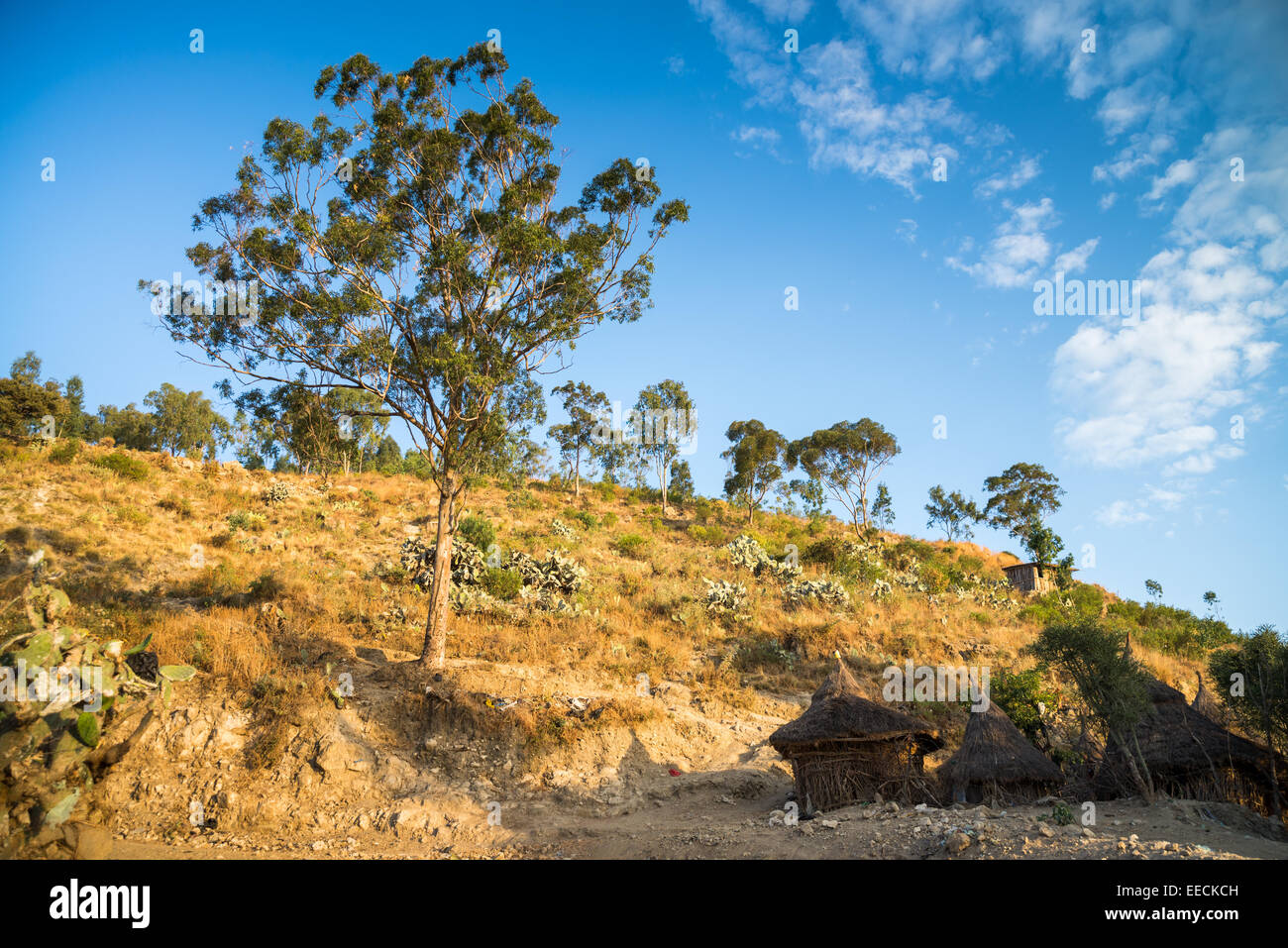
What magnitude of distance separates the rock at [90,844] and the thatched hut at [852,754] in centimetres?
951

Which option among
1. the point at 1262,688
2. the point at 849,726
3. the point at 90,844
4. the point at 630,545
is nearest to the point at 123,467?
the point at 630,545

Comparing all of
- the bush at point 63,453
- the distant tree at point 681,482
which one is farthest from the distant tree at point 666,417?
the bush at point 63,453

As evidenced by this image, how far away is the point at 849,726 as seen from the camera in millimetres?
11375

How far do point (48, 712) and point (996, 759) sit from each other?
12.7 meters

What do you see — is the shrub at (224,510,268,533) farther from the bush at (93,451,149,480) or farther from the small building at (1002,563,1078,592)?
the small building at (1002,563,1078,592)

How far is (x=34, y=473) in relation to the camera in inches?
918

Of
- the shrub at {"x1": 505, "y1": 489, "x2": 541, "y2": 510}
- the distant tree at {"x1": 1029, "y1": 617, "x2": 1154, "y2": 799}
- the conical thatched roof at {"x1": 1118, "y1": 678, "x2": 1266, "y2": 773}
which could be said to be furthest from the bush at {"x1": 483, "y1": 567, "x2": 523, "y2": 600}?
the shrub at {"x1": 505, "y1": 489, "x2": 541, "y2": 510}

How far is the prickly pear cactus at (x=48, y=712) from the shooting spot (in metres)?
6.66

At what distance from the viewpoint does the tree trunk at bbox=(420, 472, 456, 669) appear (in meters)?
14.5

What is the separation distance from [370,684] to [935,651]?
16.5 metres

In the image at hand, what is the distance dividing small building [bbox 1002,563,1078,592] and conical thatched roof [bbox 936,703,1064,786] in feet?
94.0

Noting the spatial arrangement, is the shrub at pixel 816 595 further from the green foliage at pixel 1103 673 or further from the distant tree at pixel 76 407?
the distant tree at pixel 76 407

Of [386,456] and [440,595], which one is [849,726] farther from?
[386,456]
